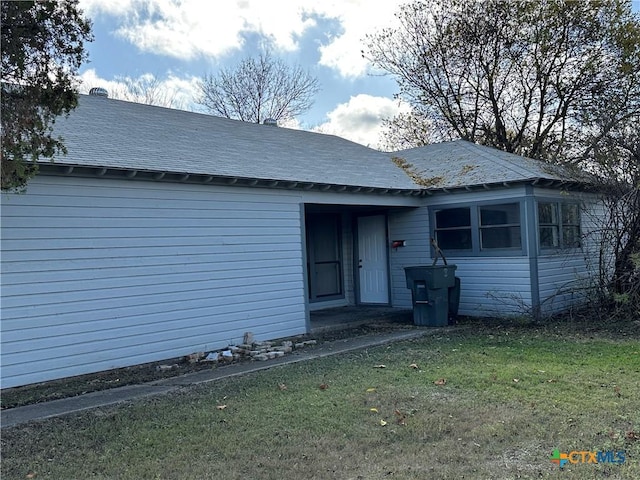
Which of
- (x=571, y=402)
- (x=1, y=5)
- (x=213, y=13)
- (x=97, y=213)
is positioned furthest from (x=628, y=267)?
(x=213, y=13)

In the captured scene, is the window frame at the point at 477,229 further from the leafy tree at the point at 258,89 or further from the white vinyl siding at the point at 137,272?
the leafy tree at the point at 258,89

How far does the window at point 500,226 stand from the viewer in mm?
10195

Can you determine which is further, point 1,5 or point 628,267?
point 628,267

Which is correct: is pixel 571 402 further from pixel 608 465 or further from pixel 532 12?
pixel 532 12

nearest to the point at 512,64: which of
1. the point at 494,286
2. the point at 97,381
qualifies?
the point at 494,286

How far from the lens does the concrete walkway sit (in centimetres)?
524

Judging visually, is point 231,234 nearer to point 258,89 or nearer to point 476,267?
point 476,267

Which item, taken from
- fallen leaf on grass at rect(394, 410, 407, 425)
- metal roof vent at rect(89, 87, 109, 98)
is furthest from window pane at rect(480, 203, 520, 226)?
metal roof vent at rect(89, 87, 109, 98)

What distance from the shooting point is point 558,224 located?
10.7 m

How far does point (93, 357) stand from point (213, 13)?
9699 millimetres

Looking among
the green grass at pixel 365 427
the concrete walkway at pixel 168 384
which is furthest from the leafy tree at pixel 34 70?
the green grass at pixel 365 427

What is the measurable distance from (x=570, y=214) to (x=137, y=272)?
8717 millimetres

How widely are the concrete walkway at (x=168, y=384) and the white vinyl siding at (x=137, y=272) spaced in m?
1.03

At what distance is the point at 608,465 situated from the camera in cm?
347
